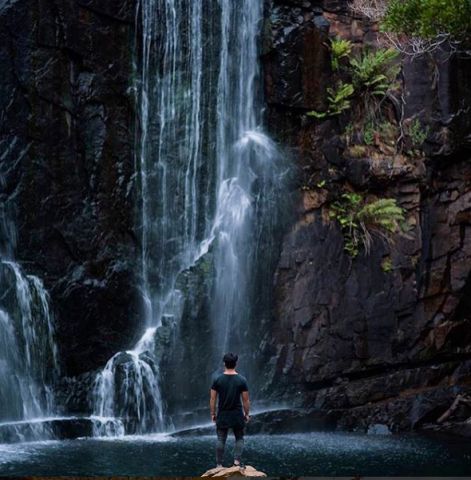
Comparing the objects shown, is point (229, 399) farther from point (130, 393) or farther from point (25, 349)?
point (25, 349)

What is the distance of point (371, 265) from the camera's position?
13.8m

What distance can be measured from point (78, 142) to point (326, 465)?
6.72m

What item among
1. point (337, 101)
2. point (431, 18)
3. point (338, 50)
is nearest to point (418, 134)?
point (337, 101)

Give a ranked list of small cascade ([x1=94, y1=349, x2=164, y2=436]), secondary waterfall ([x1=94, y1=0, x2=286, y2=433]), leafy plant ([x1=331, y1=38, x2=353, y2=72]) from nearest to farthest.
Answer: small cascade ([x1=94, y1=349, x2=164, y2=436]), secondary waterfall ([x1=94, y1=0, x2=286, y2=433]), leafy plant ([x1=331, y1=38, x2=353, y2=72])

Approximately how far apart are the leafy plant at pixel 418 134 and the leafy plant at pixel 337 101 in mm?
1160

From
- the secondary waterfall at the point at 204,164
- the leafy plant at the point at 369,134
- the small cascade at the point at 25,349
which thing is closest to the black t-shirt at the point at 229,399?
the small cascade at the point at 25,349

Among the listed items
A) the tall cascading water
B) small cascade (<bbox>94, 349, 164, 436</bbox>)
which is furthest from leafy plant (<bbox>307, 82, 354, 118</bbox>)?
the tall cascading water

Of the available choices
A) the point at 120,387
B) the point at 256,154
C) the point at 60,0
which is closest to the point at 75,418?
the point at 120,387

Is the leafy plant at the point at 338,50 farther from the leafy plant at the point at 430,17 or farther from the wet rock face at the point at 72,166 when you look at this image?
the wet rock face at the point at 72,166

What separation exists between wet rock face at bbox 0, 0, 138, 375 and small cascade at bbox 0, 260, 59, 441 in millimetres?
235

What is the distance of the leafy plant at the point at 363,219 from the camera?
13.7 meters

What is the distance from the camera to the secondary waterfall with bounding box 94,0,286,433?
13.6 metres

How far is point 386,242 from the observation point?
1384 centimetres

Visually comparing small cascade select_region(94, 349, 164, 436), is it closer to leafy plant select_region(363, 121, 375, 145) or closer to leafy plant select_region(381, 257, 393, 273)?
leafy plant select_region(381, 257, 393, 273)
